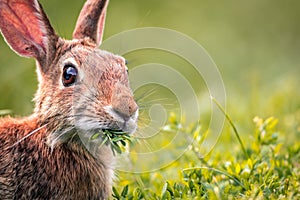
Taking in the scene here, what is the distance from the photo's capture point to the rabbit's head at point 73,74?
495 centimetres

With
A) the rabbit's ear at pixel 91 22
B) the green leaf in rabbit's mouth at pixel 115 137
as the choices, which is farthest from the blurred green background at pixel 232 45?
the green leaf in rabbit's mouth at pixel 115 137

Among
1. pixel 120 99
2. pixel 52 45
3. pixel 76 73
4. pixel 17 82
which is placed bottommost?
pixel 120 99

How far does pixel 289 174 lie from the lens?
514 centimetres

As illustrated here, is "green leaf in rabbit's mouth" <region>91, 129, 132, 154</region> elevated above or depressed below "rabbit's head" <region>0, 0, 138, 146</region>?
below

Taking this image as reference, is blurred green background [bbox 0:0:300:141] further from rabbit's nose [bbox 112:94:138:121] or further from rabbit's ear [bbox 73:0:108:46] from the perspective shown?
rabbit's nose [bbox 112:94:138:121]

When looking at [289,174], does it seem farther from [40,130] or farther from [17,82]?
[17,82]

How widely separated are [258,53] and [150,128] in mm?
4957

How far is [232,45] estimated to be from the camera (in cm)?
1050

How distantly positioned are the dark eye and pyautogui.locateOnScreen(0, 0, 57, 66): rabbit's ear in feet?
1.13

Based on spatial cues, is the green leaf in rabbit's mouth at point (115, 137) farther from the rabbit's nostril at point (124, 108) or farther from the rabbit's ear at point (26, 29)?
the rabbit's ear at point (26, 29)

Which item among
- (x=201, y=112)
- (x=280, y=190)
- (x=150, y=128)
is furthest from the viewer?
(x=201, y=112)

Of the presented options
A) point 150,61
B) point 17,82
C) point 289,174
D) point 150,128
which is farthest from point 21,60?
point 289,174

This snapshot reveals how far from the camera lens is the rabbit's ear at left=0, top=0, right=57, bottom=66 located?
5.67 meters

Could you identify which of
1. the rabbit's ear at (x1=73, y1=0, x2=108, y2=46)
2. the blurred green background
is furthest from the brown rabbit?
the blurred green background
